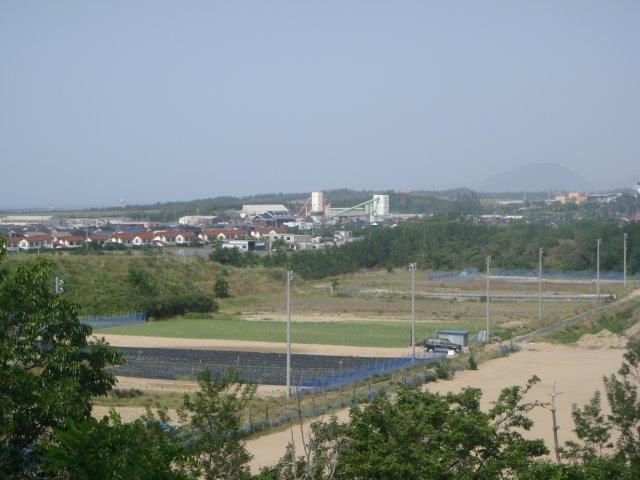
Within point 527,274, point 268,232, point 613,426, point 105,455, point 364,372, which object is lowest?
point 527,274

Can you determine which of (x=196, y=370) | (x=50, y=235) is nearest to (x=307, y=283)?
(x=50, y=235)

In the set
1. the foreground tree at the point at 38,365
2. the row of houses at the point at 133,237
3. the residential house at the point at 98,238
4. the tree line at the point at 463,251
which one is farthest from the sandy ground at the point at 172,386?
the residential house at the point at 98,238

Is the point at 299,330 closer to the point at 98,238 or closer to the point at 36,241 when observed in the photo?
the point at 36,241

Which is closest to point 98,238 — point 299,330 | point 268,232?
point 268,232

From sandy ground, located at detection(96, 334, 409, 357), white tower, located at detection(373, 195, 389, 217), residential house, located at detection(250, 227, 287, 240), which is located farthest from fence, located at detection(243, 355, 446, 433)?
white tower, located at detection(373, 195, 389, 217)

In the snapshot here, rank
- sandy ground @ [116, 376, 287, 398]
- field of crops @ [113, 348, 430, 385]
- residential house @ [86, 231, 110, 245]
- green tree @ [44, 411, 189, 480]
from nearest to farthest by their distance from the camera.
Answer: green tree @ [44, 411, 189, 480] → sandy ground @ [116, 376, 287, 398] → field of crops @ [113, 348, 430, 385] → residential house @ [86, 231, 110, 245]

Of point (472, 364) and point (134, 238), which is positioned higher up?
point (134, 238)

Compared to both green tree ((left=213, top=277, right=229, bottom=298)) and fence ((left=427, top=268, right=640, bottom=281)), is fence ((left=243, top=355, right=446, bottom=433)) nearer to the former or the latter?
green tree ((left=213, top=277, right=229, bottom=298))

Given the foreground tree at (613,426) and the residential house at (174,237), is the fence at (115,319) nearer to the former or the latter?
the foreground tree at (613,426)
